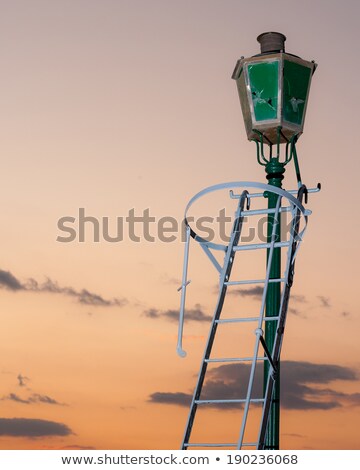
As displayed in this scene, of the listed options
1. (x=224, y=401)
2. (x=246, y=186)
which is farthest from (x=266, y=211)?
(x=224, y=401)

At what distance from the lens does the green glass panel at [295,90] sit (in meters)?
11.2

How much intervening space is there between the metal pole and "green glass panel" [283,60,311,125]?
575 mm

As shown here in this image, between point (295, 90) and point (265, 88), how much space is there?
39 centimetres

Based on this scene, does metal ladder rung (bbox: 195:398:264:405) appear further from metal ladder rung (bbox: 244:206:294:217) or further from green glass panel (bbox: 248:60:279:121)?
green glass panel (bbox: 248:60:279:121)

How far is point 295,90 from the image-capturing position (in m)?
11.3

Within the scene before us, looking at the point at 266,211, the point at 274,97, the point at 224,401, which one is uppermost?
the point at 274,97

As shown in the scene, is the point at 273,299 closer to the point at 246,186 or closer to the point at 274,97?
the point at 246,186

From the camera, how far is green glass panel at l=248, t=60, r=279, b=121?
36.6 ft

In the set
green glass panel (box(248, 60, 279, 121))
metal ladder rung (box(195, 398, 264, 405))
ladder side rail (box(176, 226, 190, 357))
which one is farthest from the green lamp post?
metal ladder rung (box(195, 398, 264, 405))

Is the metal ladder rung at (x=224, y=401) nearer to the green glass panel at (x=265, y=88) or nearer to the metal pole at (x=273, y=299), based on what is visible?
the metal pole at (x=273, y=299)

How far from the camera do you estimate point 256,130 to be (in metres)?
11.3
